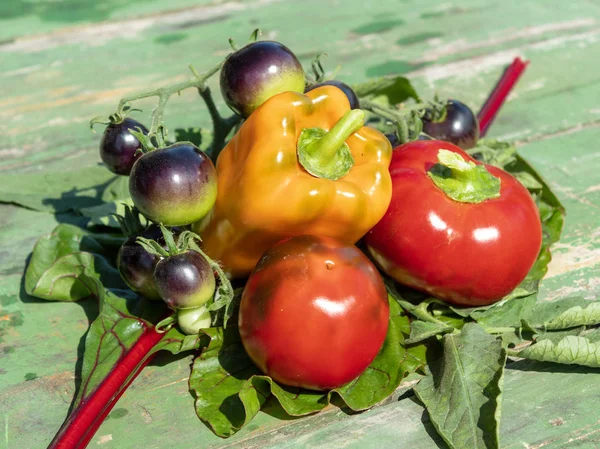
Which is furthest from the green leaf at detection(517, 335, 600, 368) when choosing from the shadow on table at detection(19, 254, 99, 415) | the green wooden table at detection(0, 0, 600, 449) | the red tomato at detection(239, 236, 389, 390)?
the shadow on table at detection(19, 254, 99, 415)

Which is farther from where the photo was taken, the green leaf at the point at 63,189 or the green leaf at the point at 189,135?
the green leaf at the point at 63,189

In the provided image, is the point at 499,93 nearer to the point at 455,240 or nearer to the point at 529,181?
the point at 529,181

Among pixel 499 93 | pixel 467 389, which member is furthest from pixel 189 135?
pixel 499 93

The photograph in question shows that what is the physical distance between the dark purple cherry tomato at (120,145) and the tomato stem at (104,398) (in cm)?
36

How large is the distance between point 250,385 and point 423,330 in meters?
0.36

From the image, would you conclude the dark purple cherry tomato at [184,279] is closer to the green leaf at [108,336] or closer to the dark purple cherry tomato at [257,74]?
the green leaf at [108,336]

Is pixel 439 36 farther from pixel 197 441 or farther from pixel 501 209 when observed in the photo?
pixel 197 441

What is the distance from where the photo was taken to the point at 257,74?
1534 mm

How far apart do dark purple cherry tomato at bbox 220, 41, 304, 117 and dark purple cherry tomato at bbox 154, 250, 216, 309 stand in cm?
33

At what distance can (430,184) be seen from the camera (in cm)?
158

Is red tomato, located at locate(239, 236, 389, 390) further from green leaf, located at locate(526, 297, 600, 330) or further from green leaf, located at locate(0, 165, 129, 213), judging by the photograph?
green leaf, located at locate(0, 165, 129, 213)

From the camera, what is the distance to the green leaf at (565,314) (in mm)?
1534

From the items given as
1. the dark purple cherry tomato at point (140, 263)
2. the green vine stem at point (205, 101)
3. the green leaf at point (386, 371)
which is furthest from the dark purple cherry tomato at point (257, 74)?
the green leaf at point (386, 371)

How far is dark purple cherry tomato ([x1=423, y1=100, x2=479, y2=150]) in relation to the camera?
193 cm
